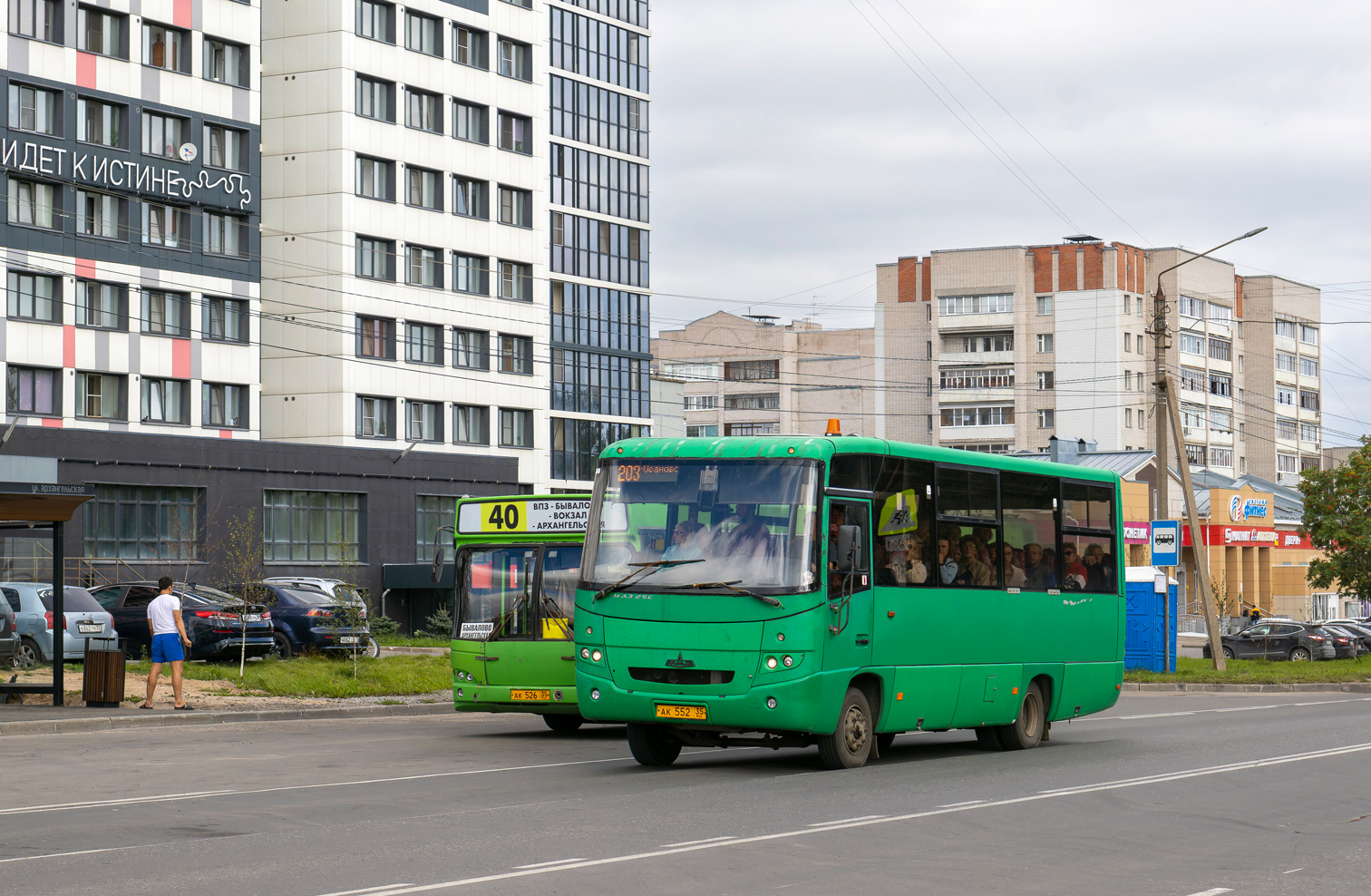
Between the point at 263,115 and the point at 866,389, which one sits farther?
the point at 866,389

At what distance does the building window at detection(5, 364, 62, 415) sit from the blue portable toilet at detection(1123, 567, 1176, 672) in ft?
106

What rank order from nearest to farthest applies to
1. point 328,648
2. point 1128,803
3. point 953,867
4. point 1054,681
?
1. point 953,867
2. point 1128,803
3. point 1054,681
4. point 328,648

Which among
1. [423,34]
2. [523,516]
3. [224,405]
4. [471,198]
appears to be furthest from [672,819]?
[471,198]

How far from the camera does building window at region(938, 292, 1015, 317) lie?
115062 mm

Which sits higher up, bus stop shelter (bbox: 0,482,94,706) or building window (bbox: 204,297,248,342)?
building window (bbox: 204,297,248,342)

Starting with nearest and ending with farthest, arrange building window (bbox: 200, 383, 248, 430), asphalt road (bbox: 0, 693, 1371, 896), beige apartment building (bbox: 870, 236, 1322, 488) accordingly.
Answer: asphalt road (bbox: 0, 693, 1371, 896) < building window (bbox: 200, 383, 248, 430) < beige apartment building (bbox: 870, 236, 1322, 488)

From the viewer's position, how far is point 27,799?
518 inches

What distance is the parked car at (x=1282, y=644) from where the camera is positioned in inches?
2025

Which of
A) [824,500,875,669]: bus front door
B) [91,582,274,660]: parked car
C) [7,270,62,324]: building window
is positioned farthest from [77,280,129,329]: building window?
[824,500,875,669]: bus front door

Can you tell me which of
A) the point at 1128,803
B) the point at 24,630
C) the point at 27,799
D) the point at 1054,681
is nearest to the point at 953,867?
the point at 1128,803

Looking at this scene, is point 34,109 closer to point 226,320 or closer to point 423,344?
point 226,320

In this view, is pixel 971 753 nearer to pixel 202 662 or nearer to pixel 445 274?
pixel 202 662

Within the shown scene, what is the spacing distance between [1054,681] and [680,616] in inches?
231

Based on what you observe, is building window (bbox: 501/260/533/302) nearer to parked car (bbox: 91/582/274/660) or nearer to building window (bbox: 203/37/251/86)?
building window (bbox: 203/37/251/86)
